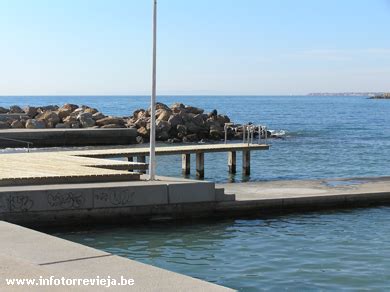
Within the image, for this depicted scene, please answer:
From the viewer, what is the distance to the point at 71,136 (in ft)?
125

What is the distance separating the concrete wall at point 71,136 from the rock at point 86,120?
341cm

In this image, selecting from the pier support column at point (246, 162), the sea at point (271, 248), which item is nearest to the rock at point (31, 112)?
the pier support column at point (246, 162)

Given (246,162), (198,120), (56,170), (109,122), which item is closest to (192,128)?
(198,120)

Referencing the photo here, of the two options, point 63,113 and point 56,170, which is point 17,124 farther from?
point 56,170

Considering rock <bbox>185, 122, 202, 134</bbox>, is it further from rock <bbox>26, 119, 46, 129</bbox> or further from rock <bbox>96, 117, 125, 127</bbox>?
rock <bbox>26, 119, 46, 129</bbox>

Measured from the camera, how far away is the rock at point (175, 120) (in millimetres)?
42344

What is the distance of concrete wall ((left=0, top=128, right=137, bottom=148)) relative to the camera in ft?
119

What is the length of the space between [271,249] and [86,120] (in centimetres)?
3297

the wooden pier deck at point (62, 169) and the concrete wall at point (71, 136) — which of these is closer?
the wooden pier deck at point (62, 169)

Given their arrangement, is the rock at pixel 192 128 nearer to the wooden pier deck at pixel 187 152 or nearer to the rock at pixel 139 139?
the rock at pixel 139 139

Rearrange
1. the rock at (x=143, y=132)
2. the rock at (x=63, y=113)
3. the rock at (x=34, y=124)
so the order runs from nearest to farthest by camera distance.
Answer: the rock at (x=34, y=124), the rock at (x=143, y=132), the rock at (x=63, y=113)

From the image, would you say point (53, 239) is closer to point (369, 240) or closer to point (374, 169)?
point (369, 240)

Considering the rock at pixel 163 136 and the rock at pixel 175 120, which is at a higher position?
the rock at pixel 175 120

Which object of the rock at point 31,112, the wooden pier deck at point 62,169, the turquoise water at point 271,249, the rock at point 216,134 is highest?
the rock at point 31,112
